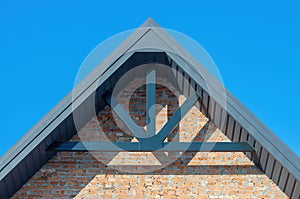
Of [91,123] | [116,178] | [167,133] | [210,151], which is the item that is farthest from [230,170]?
[91,123]

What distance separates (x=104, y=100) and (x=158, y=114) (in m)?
1.03

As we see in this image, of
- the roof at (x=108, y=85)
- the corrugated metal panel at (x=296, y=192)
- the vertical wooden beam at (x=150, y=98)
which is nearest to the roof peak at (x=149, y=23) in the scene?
the roof at (x=108, y=85)

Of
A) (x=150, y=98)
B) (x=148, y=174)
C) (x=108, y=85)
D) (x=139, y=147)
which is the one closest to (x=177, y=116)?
(x=150, y=98)

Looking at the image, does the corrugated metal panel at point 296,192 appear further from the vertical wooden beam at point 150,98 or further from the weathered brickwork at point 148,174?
the vertical wooden beam at point 150,98

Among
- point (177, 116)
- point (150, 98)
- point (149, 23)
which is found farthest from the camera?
point (149, 23)

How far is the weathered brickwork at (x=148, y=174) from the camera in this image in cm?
917

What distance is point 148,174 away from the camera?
941 centimetres

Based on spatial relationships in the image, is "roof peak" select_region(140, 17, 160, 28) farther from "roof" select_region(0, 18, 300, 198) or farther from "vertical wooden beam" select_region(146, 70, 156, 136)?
"vertical wooden beam" select_region(146, 70, 156, 136)

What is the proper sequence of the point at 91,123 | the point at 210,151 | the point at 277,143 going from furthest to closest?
1. the point at 91,123
2. the point at 210,151
3. the point at 277,143

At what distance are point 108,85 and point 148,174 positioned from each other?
1.58 m

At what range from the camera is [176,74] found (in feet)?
32.4

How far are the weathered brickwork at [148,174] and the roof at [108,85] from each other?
0.19 m

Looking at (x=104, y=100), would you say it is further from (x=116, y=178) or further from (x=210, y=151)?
(x=210, y=151)

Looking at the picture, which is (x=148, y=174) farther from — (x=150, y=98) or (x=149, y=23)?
(x=149, y=23)
